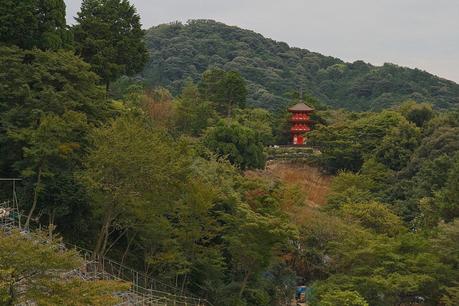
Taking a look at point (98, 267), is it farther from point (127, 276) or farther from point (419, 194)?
point (419, 194)

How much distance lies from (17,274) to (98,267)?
1017 centimetres

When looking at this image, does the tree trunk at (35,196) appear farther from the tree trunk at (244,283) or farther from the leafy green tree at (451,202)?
the leafy green tree at (451,202)

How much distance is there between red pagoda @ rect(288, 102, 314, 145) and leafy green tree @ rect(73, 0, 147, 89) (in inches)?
1004

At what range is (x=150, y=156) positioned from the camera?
21.3 metres

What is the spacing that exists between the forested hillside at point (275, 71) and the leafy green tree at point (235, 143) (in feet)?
160

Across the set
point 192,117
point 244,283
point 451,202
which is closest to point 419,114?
point 192,117

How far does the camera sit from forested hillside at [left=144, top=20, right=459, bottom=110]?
10119cm

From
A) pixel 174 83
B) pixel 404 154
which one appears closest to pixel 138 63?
pixel 404 154

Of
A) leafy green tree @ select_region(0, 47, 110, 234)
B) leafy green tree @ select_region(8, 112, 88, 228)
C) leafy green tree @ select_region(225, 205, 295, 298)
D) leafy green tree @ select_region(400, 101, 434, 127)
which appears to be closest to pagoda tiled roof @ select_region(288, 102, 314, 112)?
leafy green tree @ select_region(400, 101, 434, 127)

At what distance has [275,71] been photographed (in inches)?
4264

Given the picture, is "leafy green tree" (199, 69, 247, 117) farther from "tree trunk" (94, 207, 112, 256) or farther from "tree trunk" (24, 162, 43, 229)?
"tree trunk" (24, 162, 43, 229)

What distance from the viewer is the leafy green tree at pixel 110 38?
32.5 meters

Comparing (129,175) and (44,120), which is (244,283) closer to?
(129,175)

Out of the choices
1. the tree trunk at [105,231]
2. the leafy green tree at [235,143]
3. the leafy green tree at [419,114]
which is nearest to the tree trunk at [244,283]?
the tree trunk at [105,231]
